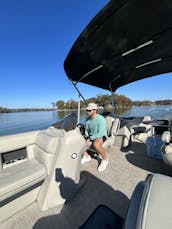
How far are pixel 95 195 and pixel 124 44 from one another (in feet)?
7.55

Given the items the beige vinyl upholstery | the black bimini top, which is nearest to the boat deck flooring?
the beige vinyl upholstery

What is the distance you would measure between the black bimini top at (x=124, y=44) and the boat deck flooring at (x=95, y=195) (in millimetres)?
2030

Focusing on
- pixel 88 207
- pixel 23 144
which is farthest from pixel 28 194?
pixel 88 207

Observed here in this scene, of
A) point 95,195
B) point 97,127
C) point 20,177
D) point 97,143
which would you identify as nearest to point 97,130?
point 97,127

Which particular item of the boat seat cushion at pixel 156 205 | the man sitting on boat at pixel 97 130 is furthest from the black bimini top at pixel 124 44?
the boat seat cushion at pixel 156 205

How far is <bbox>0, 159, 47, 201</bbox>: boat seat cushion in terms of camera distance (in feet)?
3.81

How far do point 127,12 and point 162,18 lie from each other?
470 millimetres

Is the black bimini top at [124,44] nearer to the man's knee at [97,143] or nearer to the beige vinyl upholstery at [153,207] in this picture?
the man's knee at [97,143]

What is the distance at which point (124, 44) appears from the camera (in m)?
2.12

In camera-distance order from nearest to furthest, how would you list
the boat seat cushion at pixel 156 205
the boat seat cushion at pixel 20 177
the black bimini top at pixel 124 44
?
the boat seat cushion at pixel 156 205, the boat seat cushion at pixel 20 177, the black bimini top at pixel 124 44

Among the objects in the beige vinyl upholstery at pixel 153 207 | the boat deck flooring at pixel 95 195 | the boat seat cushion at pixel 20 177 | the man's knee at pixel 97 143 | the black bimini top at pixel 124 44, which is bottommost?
the boat deck flooring at pixel 95 195

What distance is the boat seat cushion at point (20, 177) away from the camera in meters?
1.16

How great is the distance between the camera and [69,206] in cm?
150

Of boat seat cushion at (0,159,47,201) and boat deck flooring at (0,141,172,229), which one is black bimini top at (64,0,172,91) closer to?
boat seat cushion at (0,159,47,201)
